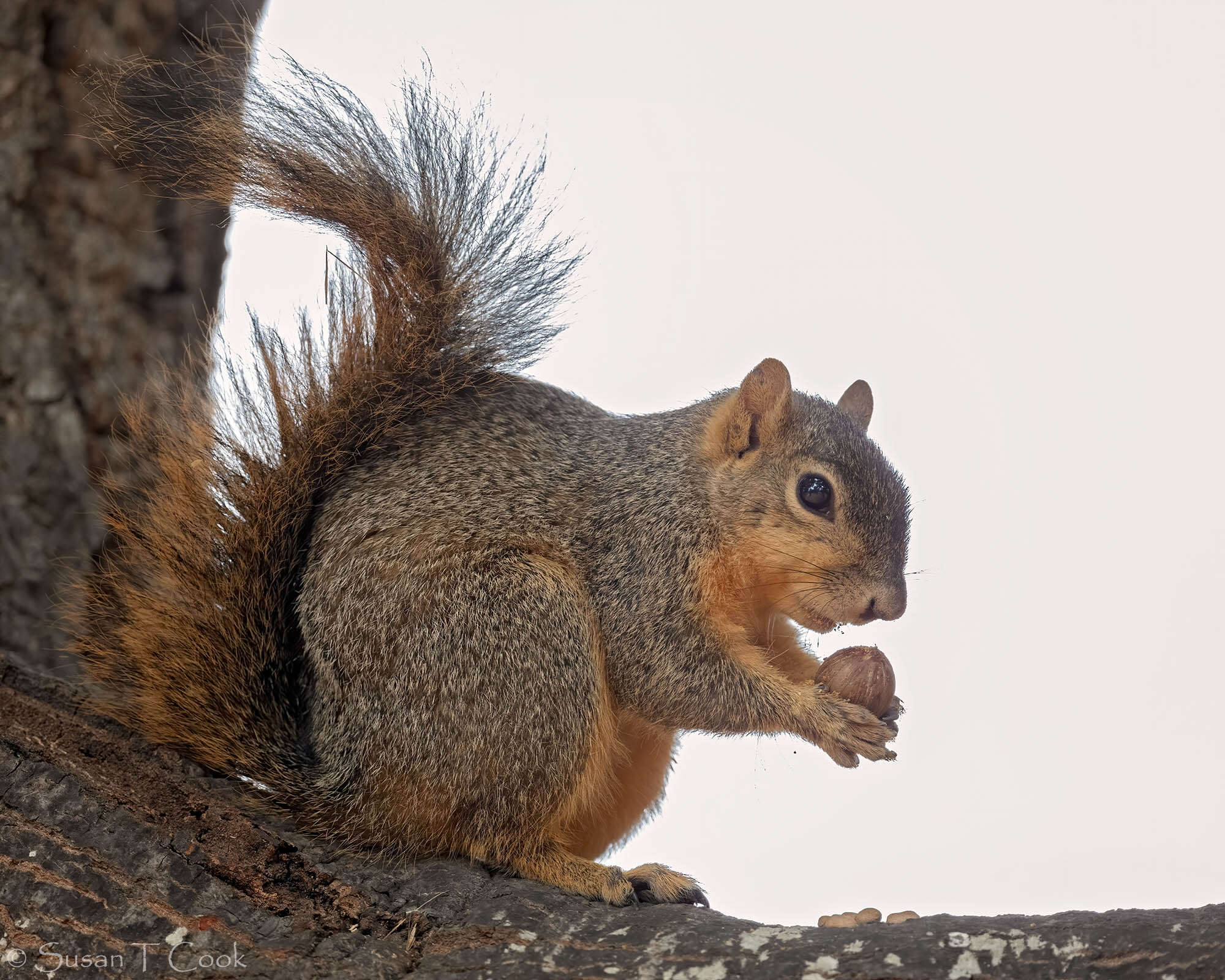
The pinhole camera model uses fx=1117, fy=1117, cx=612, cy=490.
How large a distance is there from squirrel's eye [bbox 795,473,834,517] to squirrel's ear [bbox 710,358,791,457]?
0.42 ft

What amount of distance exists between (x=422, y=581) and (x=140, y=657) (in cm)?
47

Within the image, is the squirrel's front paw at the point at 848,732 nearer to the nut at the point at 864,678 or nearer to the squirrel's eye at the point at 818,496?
the nut at the point at 864,678

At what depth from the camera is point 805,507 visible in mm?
1928

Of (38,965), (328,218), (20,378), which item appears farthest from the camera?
(20,378)

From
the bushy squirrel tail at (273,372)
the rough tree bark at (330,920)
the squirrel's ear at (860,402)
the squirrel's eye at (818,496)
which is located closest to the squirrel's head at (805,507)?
the squirrel's eye at (818,496)

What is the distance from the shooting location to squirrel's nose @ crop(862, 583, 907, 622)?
1.87 m

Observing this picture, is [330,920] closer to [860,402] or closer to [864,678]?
[864,678]

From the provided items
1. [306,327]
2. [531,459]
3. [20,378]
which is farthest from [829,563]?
[20,378]

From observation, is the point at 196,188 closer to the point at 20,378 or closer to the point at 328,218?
the point at 328,218

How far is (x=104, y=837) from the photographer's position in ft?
5.21

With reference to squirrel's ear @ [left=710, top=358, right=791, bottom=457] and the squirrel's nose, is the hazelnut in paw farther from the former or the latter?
squirrel's ear @ [left=710, top=358, right=791, bottom=457]

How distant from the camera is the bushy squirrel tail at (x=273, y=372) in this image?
1.80m

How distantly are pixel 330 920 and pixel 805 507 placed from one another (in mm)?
994

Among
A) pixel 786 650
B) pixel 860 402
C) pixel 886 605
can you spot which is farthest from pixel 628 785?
pixel 860 402
